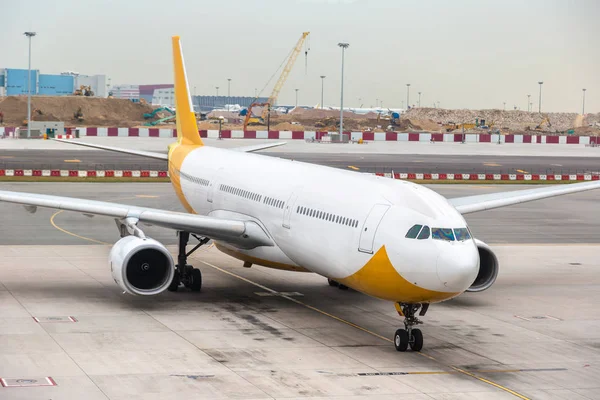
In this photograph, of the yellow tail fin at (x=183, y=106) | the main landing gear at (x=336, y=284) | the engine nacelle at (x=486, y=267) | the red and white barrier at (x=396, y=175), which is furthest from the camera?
the red and white barrier at (x=396, y=175)

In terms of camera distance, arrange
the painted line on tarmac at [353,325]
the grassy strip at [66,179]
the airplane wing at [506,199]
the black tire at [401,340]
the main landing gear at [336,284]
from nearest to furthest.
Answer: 1. the painted line on tarmac at [353,325]
2. the black tire at [401,340]
3. the main landing gear at [336,284]
4. the airplane wing at [506,199]
5. the grassy strip at [66,179]

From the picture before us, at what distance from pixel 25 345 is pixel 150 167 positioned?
62593 mm

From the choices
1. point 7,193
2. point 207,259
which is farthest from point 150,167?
point 7,193

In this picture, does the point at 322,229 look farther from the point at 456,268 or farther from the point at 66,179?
the point at 66,179

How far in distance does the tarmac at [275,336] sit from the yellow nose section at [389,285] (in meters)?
1.50

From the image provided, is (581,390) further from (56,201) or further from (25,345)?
(56,201)

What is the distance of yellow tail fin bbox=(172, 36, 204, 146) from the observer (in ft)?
138

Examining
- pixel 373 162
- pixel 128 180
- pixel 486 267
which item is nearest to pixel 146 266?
pixel 486 267

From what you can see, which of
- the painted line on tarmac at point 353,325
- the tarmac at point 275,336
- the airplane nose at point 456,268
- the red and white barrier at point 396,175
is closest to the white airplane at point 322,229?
the airplane nose at point 456,268

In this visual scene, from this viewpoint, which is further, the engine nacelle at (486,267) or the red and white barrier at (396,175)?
the red and white barrier at (396,175)

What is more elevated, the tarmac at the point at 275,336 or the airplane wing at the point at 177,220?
the airplane wing at the point at 177,220

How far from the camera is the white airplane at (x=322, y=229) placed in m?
22.1

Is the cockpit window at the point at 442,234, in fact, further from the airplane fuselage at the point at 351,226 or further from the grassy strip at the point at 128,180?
the grassy strip at the point at 128,180

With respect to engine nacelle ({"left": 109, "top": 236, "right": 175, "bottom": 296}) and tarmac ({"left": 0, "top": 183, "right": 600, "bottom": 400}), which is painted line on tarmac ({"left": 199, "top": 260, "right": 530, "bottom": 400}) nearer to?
tarmac ({"left": 0, "top": 183, "right": 600, "bottom": 400})
